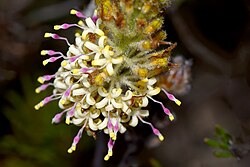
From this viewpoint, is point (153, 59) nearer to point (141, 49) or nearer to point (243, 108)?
point (141, 49)

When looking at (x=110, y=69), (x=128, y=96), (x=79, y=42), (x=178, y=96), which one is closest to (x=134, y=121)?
(x=128, y=96)

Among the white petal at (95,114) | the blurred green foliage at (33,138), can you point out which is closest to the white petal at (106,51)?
the white petal at (95,114)

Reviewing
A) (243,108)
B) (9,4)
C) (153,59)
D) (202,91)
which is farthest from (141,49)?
(9,4)

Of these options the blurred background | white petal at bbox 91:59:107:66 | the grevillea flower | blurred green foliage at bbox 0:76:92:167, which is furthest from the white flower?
blurred green foliage at bbox 0:76:92:167

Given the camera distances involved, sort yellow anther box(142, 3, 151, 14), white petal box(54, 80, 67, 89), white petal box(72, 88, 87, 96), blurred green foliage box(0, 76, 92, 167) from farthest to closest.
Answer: blurred green foliage box(0, 76, 92, 167) < white petal box(54, 80, 67, 89) < white petal box(72, 88, 87, 96) < yellow anther box(142, 3, 151, 14)

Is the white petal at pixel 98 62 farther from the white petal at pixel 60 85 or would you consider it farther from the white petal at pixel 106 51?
the white petal at pixel 60 85

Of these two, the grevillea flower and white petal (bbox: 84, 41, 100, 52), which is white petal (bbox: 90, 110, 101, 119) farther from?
white petal (bbox: 84, 41, 100, 52)

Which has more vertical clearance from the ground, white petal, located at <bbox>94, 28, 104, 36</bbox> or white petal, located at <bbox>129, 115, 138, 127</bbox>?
white petal, located at <bbox>94, 28, 104, 36</bbox>
